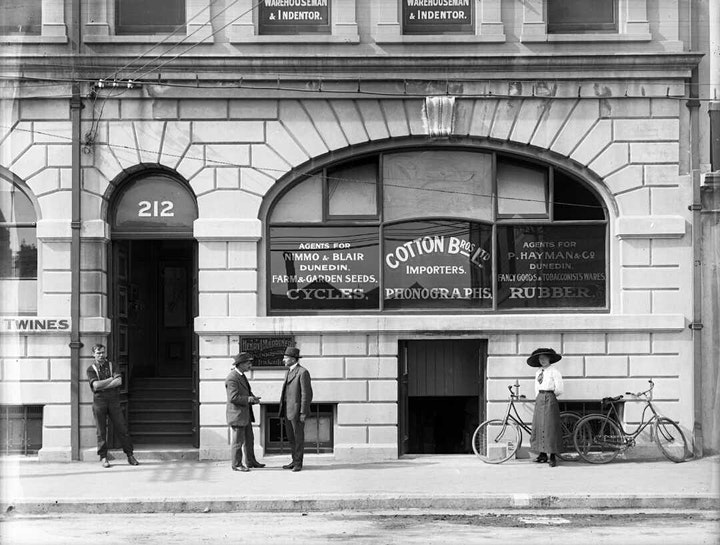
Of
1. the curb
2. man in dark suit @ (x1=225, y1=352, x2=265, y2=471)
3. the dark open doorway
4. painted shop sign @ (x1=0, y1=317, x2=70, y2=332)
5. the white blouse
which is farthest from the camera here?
the dark open doorway

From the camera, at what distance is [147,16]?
733 inches

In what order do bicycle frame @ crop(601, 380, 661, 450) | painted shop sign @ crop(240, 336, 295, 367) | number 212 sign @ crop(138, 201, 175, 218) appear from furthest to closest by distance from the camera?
number 212 sign @ crop(138, 201, 175, 218) → painted shop sign @ crop(240, 336, 295, 367) → bicycle frame @ crop(601, 380, 661, 450)

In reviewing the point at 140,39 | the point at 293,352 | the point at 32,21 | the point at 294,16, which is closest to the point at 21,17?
the point at 32,21

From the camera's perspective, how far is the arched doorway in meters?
18.8

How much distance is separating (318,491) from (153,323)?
342 inches

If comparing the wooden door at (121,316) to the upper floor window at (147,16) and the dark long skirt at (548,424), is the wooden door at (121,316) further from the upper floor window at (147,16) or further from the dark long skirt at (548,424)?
the dark long skirt at (548,424)

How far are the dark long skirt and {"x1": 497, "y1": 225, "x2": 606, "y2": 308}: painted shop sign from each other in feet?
6.32

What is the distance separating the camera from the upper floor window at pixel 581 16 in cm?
1858

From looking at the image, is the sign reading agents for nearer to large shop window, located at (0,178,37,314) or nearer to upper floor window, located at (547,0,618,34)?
large shop window, located at (0,178,37,314)

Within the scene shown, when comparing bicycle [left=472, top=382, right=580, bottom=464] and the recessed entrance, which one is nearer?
bicycle [left=472, top=382, right=580, bottom=464]

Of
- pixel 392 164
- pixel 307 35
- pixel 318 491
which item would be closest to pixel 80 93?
pixel 307 35

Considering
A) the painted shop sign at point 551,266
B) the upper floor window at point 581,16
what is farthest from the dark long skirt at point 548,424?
the upper floor window at point 581,16

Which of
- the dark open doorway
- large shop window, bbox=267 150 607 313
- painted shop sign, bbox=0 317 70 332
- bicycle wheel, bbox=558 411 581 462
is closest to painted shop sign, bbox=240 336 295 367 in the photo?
large shop window, bbox=267 150 607 313

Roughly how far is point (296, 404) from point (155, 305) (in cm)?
640
